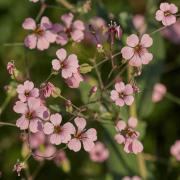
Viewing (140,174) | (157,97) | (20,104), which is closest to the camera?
(20,104)

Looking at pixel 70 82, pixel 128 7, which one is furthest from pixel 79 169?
pixel 70 82

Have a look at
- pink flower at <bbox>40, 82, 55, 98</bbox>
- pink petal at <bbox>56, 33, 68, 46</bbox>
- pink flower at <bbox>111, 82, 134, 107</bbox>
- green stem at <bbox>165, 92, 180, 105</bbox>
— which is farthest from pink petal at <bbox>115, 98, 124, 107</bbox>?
green stem at <bbox>165, 92, 180, 105</bbox>

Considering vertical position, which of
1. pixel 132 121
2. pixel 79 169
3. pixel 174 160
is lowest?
pixel 79 169

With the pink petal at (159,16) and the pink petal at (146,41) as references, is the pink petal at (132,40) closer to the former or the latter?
the pink petal at (146,41)

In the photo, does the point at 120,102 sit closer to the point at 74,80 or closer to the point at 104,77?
the point at 74,80

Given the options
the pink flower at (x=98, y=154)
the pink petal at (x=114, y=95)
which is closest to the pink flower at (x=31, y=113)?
the pink petal at (x=114, y=95)

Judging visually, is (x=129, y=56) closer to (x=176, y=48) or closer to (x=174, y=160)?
(x=174, y=160)

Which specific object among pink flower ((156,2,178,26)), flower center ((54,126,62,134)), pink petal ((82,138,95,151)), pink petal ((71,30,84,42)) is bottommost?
pink petal ((82,138,95,151))

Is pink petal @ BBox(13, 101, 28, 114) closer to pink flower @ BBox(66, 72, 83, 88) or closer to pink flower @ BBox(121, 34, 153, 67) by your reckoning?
pink flower @ BBox(66, 72, 83, 88)
